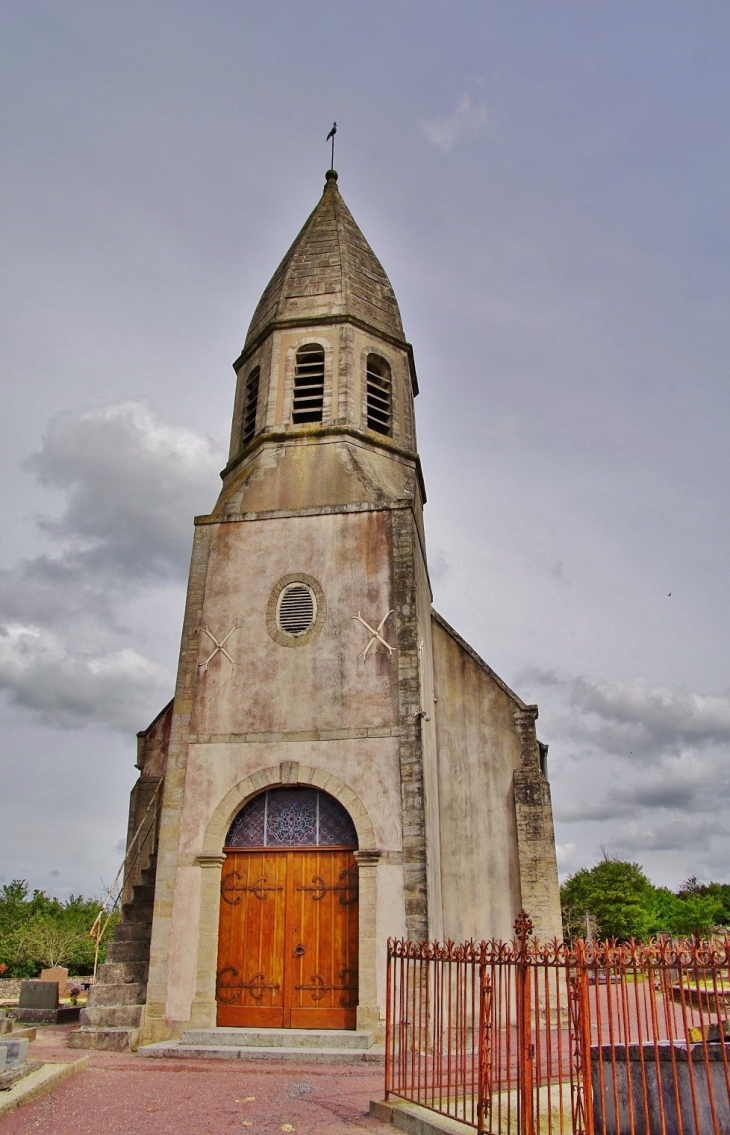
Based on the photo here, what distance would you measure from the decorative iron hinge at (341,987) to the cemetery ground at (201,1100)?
145cm

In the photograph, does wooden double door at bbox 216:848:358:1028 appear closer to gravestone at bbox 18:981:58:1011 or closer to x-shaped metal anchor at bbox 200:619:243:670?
x-shaped metal anchor at bbox 200:619:243:670

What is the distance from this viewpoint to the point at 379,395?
17.9 metres

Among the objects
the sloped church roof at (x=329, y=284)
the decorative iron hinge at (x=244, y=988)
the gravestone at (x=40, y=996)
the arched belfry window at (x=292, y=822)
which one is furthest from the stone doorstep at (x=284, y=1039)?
the sloped church roof at (x=329, y=284)

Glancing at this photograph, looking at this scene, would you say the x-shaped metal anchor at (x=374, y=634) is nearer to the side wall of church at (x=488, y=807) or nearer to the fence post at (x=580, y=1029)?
the side wall of church at (x=488, y=807)

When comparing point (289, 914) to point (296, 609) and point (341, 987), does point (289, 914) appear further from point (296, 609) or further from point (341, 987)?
point (296, 609)

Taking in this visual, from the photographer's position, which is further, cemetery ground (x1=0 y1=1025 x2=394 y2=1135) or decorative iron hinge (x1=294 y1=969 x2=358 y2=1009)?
decorative iron hinge (x1=294 y1=969 x2=358 y2=1009)

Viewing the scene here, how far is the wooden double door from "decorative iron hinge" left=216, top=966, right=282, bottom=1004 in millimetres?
13

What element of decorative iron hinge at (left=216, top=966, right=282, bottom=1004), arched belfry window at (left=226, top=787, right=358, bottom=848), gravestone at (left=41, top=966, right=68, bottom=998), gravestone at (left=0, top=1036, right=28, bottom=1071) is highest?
arched belfry window at (left=226, top=787, right=358, bottom=848)

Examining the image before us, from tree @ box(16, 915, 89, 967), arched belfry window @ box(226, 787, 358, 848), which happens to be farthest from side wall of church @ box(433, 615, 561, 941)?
Answer: tree @ box(16, 915, 89, 967)

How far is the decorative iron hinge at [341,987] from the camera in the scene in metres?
11.9

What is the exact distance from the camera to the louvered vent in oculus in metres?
14.1

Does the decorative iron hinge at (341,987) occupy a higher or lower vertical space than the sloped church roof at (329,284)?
lower

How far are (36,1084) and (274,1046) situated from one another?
3751 mm

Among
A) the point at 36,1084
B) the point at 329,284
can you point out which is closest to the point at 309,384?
the point at 329,284
